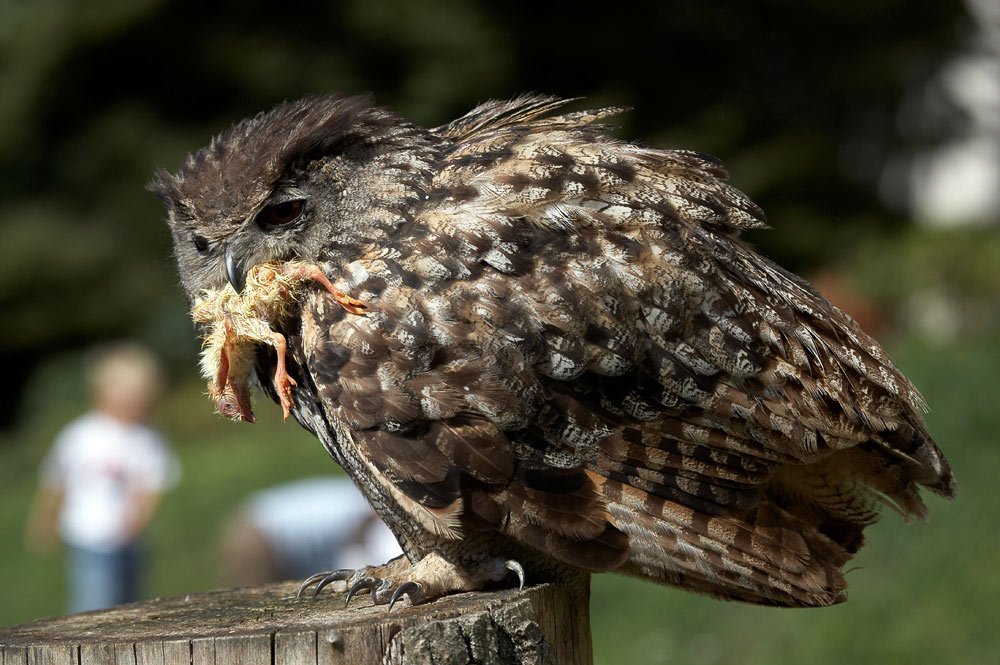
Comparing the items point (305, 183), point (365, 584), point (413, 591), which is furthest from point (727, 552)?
point (305, 183)

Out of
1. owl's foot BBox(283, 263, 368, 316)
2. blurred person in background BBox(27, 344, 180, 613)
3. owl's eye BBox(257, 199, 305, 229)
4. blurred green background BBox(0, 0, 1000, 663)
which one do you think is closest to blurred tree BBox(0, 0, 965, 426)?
blurred green background BBox(0, 0, 1000, 663)

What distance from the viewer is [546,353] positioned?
293cm

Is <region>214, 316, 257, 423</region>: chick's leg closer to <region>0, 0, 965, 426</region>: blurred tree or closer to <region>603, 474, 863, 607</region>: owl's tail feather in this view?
<region>603, 474, 863, 607</region>: owl's tail feather

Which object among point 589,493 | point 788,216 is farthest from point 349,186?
point 788,216

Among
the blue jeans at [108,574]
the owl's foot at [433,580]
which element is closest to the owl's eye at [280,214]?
the owl's foot at [433,580]

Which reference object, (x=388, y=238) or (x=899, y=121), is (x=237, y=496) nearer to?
(x=388, y=238)

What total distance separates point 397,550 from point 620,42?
12.2 metres

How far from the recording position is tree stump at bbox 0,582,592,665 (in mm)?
2721

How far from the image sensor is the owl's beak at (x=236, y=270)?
324 cm

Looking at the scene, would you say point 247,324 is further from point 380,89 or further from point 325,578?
point 380,89

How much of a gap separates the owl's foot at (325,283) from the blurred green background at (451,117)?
Answer: 5.12 metres

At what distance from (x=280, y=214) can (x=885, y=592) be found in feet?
16.1

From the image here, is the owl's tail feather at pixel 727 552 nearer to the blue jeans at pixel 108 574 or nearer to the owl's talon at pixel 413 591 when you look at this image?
the owl's talon at pixel 413 591

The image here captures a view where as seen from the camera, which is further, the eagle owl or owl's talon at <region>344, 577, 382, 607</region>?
owl's talon at <region>344, 577, 382, 607</region>
